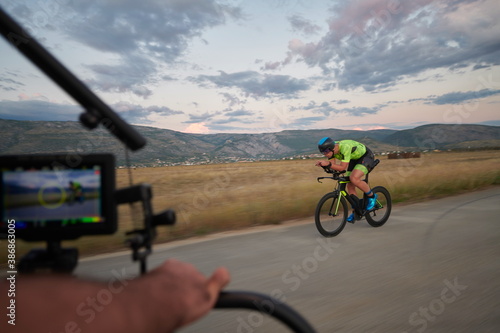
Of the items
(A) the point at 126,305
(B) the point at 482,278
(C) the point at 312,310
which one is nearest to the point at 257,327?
(C) the point at 312,310

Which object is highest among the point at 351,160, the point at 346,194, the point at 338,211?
the point at 351,160

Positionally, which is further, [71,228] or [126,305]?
[71,228]

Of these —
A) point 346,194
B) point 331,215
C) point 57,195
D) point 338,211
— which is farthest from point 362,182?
point 57,195

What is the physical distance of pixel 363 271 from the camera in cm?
441

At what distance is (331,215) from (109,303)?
622 centimetres

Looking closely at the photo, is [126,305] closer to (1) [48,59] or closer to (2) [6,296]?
(2) [6,296]

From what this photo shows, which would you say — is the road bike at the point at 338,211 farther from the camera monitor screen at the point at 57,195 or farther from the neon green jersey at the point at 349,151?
the camera monitor screen at the point at 57,195

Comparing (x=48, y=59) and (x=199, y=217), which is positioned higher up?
(x=48, y=59)

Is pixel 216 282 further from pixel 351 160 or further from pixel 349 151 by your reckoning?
pixel 351 160

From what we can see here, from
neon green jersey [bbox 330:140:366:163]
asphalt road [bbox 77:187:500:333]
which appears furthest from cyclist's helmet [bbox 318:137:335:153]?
asphalt road [bbox 77:187:500:333]

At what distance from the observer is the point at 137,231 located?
1.13m

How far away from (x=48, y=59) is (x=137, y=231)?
23.7 inches

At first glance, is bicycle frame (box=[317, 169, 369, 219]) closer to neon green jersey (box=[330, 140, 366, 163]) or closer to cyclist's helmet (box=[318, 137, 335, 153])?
neon green jersey (box=[330, 140, 366, 163])

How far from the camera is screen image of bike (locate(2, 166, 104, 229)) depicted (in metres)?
1.05
